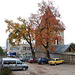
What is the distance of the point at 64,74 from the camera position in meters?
14.9

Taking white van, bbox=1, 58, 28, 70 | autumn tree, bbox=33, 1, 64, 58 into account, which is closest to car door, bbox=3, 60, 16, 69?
white van, bbox=1, 58, 28, 70

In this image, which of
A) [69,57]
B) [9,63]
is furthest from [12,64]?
[69,57]

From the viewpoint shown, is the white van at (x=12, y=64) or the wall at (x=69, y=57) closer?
the white van at (x=12, y=64)

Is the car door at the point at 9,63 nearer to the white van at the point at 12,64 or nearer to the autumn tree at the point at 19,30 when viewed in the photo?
the white van at the point at 12,64

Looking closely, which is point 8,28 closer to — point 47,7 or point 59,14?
point 47,7

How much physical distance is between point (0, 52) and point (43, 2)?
189ft

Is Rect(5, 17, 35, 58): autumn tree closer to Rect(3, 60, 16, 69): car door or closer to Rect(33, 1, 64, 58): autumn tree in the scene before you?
Rect(33, 1, 64, 58): autumn tree

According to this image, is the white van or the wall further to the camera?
the wall

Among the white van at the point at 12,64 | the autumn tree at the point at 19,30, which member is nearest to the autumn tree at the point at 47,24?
the autumn tree at the point at 19,30

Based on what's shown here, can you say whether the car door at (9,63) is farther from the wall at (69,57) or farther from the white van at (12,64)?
the wall at (69,57)

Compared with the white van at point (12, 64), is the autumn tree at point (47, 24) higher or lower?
higher

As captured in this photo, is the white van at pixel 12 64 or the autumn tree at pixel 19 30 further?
the autumn tree at pixel 19 30

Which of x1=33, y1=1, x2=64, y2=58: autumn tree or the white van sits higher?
x1=33, y1=1, x2=64, y2=58: autumn tree

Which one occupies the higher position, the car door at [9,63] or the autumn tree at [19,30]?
the autumn tree at [19,30]
